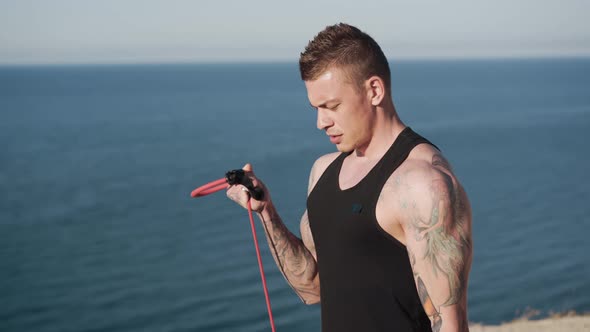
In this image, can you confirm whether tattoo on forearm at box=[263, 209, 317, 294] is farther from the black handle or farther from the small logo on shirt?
the small logo on shirt

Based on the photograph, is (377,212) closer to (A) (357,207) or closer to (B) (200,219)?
(A) (357,207)

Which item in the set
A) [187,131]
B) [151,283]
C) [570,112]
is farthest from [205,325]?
[570,112]

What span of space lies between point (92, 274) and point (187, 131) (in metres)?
47.1

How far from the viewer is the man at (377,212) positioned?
9.29 ft

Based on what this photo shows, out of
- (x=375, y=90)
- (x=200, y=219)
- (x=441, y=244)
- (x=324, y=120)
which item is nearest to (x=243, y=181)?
(x=324, y=120)

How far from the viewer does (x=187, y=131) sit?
245 feet

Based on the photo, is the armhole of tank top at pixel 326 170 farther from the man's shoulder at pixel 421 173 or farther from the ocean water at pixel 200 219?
the ocean water at pixel 200 219

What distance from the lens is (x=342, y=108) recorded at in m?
3.25

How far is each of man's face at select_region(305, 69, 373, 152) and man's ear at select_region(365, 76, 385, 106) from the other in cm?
2

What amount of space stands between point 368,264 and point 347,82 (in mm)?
809

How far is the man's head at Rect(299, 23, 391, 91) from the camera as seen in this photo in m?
3.23

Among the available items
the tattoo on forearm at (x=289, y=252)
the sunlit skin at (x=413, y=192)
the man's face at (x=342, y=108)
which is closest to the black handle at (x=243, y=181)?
the tattoo on forearm at (x=289, y=252)

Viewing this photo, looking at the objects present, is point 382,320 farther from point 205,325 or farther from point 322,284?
point 205,325

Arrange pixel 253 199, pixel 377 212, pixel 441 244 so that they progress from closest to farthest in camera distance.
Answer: pixel 441 244 → pixel 377 212 → pixel 253 199
